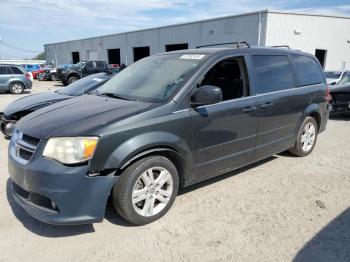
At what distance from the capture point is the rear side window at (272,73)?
449 cm

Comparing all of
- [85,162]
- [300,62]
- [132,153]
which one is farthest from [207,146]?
[300,62]

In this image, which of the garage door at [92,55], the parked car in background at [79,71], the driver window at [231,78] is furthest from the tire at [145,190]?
the garage door at [92,55]

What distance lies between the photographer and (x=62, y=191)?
2.91m

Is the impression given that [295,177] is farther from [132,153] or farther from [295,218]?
[132,153]

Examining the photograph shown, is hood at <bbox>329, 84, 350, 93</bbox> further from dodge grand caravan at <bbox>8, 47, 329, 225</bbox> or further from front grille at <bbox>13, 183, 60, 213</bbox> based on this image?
front grille at <bbox>13, 183, 60, 213</bbox>

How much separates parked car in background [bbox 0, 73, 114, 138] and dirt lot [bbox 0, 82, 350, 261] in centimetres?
222

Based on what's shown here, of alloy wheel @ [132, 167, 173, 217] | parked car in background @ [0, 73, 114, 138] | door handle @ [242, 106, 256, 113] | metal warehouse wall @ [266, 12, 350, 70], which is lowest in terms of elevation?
alloy wheel @ [132, 167, 173, 217]

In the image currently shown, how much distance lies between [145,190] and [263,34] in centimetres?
2036

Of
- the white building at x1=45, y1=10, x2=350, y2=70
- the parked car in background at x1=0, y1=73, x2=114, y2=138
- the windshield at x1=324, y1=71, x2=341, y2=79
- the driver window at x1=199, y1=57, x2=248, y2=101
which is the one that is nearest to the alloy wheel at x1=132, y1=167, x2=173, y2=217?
the driver window at x1=199, y1=57, x2=248, y2=101

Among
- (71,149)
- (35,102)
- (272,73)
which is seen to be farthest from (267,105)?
(35,102)

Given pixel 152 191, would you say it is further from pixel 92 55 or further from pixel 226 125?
pixel 92 55

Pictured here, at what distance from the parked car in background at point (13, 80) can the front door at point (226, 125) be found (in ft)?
53.7

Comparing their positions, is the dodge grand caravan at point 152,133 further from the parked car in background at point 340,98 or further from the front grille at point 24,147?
the parked car in background at point 340,98

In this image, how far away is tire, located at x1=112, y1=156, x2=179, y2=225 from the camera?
3219 millimetres
